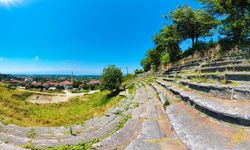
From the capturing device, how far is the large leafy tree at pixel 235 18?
13422 mm

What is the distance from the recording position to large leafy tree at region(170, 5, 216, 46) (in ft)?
66.7

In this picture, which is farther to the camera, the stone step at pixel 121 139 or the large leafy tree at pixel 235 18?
the large leafy tree at pixel 235 18

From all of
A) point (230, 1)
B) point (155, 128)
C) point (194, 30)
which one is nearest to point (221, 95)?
point (155, 128)

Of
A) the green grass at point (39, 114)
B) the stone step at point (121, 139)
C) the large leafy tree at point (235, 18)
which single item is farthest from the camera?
the large leafy tree at point (235, 18)

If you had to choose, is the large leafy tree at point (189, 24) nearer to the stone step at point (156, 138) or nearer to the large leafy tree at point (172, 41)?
the large leafy tree at point (172, 41)

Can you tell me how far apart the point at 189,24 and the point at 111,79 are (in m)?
11.0

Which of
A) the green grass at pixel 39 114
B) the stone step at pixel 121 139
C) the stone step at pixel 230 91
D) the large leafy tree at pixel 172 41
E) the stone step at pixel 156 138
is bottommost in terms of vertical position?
the green grass at pixel 39 114

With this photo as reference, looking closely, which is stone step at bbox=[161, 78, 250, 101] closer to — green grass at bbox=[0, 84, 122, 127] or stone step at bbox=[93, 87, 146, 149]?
stone step at bbox=[93, 87, 146, 149]

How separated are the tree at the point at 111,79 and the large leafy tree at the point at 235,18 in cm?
1300

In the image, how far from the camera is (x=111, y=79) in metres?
23.9

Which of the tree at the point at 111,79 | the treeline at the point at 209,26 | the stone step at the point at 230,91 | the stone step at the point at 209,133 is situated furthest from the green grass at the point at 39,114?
the treeline at the point at 209,26

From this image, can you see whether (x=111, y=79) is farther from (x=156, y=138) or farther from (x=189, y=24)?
(x=156, y=138)

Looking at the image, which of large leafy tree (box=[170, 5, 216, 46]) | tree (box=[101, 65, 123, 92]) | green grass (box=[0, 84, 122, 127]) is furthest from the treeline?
green grass (box=[0, 84, 122, 127])

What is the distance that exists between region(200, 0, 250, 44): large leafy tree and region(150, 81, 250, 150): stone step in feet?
39.3
